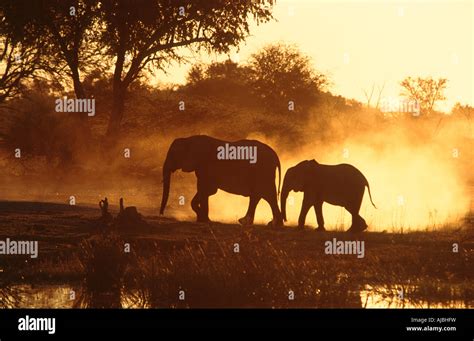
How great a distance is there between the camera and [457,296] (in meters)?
17.0

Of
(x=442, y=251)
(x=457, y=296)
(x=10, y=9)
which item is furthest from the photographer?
(x=10, y=9)

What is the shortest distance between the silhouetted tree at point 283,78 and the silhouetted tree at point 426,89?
195 inches

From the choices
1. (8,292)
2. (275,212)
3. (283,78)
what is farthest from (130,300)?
(283,78)

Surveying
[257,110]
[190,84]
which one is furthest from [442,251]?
[190,84]

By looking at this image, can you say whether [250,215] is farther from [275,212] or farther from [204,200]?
[204,200]

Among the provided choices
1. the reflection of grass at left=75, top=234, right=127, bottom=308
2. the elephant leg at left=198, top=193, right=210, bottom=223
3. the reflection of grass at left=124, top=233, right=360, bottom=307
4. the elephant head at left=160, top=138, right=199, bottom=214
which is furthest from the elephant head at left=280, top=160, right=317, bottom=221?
the reflection of grass at left=75, top=234, right=127, bottom=308

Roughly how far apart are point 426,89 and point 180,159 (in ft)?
137

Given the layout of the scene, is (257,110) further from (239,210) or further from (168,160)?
(168,160)

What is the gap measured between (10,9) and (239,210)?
1281cm

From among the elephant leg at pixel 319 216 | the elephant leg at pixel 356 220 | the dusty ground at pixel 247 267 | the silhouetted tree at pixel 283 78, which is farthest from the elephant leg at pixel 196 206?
the silhouetted tree at pixel 283 78

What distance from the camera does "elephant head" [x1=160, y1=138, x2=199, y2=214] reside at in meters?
26.4

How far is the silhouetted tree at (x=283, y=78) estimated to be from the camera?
62.6 meters

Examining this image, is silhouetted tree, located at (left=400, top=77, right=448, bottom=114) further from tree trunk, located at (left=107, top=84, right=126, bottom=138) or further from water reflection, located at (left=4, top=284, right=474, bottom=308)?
water reflection, located at (left=4, top=284, right=474, bottom=308)

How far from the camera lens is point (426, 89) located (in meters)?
66.7
